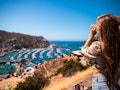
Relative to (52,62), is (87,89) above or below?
above

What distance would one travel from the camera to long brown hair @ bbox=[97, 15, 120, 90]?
2348 mm

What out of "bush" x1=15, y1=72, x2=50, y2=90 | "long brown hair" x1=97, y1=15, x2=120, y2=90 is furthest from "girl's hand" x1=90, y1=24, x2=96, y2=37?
"bush" x1=15, y1=72, x2=50, y2=90

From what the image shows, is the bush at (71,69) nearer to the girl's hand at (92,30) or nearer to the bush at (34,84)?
the bush at (34,84)

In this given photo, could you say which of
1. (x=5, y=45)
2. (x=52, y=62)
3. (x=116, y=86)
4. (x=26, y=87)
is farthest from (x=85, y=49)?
(x=5, y=45)

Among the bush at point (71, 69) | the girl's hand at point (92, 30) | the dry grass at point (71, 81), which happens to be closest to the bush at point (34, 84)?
the dry grass at point (71, 81)

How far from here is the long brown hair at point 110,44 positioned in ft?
7.70

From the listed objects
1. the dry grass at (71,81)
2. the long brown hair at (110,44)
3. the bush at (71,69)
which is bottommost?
the bush at (71,69)

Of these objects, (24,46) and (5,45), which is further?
(24,46)

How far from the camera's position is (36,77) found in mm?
14781

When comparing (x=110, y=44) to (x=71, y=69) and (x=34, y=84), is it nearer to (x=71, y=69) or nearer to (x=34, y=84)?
(x=34, y=84)

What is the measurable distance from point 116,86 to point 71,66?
2099cm

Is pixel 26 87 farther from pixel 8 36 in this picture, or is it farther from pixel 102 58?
pixel 8 36

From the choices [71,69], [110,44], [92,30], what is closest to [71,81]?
[92,30]

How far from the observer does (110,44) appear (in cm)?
238
